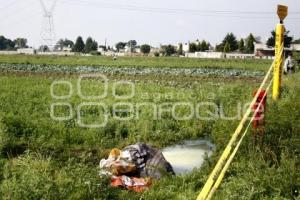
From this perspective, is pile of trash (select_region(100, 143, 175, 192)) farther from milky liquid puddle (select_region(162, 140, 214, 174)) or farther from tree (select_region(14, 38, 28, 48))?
tree (select_region(14, 38, 28, 48))

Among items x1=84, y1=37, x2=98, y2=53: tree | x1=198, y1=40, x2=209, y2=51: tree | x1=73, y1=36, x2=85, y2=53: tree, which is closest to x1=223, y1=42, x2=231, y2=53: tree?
x1=198, y1=40, x2=209, y2=51: tree

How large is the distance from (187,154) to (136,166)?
6.60 feet

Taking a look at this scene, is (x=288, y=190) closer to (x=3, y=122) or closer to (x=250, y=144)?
(x=250, y=144)

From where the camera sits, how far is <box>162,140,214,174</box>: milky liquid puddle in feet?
25.4

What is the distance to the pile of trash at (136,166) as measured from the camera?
252 inches

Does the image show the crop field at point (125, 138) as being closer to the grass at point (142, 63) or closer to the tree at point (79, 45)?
the grass at point (142, 63)

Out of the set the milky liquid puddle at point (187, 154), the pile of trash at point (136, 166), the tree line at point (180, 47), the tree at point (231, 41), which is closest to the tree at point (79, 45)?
the tree line at point (180, 47)

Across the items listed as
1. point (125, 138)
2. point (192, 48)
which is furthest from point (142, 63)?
point (192, 48)

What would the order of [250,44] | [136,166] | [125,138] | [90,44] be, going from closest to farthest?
1. [136,166]
2. [125,138]
3. [250,44]
4. [90,44]

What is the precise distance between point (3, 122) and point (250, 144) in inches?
204

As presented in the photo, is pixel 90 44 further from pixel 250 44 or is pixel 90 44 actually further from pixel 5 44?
pixel 250 44

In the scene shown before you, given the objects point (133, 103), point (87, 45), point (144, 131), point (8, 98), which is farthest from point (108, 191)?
point (87, 45)

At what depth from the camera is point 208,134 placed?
1012 centimetres

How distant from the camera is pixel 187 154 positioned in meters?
8.55
